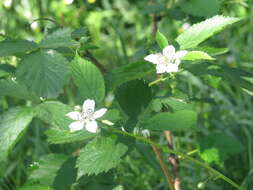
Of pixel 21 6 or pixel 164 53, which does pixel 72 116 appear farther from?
pixel 21 6

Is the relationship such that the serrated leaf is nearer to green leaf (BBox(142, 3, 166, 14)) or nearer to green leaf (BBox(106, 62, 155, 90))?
green leaf (BBox(106, 62, 155, 90))

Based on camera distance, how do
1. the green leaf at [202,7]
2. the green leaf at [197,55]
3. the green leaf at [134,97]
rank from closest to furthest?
the green leaf at [197,55] < the green leaf at [134,97] < the green leaf at [202,7]

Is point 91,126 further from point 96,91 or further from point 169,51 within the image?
point 169,51

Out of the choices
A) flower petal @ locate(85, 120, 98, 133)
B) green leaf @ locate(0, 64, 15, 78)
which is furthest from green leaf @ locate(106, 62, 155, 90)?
green leaf @ locate(0, 64, 15, 78)

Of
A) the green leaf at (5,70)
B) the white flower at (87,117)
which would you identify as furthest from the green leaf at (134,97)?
the green leaf at (5,70)

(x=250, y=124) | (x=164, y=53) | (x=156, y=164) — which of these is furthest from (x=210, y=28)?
(x=250, y=124)

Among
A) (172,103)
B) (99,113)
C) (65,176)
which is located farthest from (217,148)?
(99,113)

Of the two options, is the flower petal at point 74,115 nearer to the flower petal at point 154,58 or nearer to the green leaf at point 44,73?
the green leaf at point 44,73
